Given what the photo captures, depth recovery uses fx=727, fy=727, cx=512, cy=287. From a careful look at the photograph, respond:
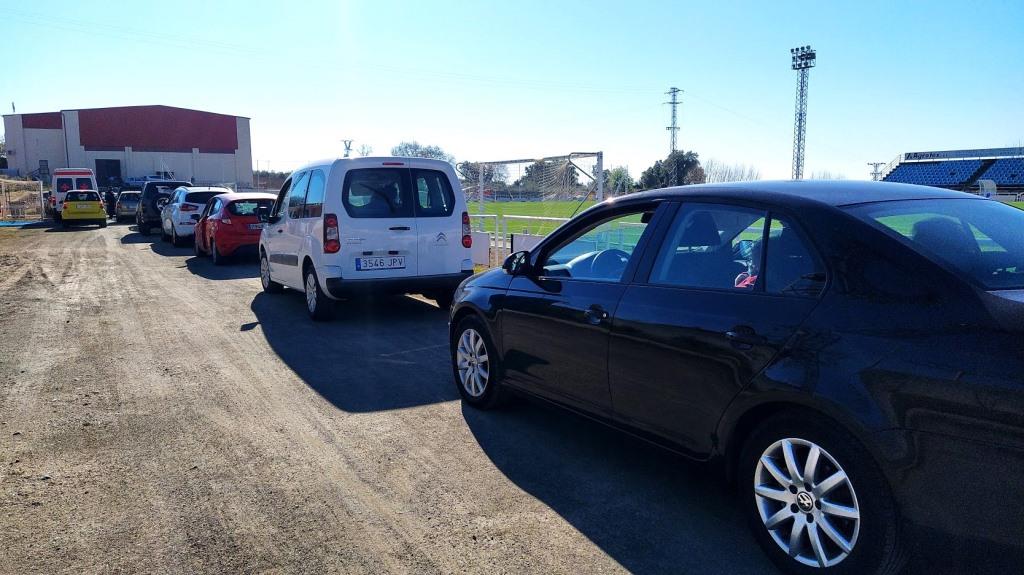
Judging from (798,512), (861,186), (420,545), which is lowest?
(420,545)

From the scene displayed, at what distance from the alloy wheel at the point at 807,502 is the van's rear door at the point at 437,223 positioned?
20.3 ft

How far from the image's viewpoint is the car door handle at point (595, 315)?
4.06 meters

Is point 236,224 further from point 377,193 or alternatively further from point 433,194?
point 433,194

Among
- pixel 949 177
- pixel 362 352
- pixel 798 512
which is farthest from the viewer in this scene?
pixel 949 177

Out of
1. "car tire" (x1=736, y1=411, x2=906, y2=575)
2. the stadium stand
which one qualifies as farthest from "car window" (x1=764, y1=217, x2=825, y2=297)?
the stadium stand

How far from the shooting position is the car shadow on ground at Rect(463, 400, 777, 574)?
3.34 metres

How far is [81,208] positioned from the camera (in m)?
29.5

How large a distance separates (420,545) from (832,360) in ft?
6.60

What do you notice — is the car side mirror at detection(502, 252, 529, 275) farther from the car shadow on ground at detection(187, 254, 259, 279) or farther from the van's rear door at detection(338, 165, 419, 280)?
the car shadow on ground at detection(187, 254, 259, 279)

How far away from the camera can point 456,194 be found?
909 centimetres

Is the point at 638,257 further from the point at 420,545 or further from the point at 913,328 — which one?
the point at 420,545

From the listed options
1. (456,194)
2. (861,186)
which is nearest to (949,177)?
(456,194)

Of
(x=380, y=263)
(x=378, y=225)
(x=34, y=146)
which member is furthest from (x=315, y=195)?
(x=34, y=146)

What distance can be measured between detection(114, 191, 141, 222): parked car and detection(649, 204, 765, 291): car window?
35.1m
